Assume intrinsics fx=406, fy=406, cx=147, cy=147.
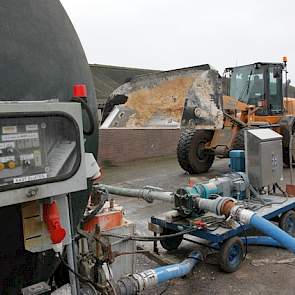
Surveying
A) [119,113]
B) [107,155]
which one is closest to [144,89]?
[119,113]

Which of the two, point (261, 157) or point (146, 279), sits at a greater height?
point (261, 157)

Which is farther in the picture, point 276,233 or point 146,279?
point 146,279

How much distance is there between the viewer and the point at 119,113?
4090 millimetres

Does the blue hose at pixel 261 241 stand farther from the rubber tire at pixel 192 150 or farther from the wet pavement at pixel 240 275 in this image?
the rubber tire at pixel 192 150

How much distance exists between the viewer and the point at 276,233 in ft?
8.02

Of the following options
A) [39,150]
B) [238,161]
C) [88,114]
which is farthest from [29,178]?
[238,161]

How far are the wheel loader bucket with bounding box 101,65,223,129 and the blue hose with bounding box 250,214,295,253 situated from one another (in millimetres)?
1980

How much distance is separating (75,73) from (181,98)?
3328 mm

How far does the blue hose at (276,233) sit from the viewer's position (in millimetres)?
2381

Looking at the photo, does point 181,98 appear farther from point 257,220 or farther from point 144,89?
point 257,220

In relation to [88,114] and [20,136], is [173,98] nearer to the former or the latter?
[88,114]

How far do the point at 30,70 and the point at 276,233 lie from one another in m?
1.72

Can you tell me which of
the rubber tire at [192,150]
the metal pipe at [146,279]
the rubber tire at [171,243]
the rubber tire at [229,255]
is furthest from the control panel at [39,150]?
the rubber tire at [192,150]

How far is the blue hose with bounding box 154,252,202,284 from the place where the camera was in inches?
115
